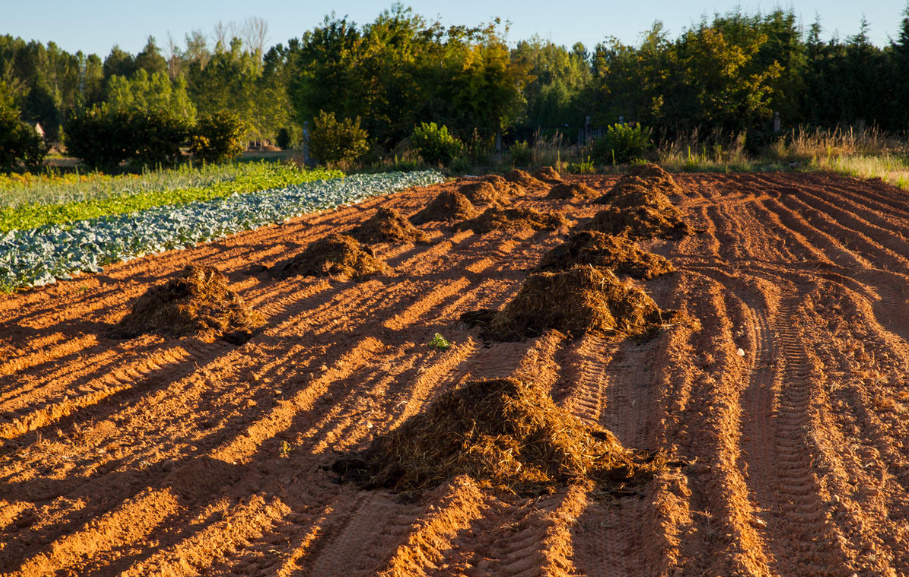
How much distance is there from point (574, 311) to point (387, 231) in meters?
4.90

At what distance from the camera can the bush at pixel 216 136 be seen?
24.4 meters

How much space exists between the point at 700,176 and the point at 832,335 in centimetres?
1602

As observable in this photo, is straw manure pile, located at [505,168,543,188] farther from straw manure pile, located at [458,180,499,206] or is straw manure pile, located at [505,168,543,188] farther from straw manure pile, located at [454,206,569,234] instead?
straw manure pile, located at [454,206,569,234]

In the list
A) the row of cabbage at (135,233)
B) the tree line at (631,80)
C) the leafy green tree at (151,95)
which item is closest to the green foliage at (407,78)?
the tree line at (631,80)

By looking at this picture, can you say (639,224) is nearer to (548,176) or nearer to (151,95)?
(548,176)

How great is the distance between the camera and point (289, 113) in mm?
52500

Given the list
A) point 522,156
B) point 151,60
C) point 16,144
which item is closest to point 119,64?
point 151,60

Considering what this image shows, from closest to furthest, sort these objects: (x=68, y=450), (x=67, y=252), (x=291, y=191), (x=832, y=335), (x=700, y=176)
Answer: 1. (x=68, y=450)
2. (x=832, y=335)
3. (x=67, y=252)
4. (x=291, y=191)
5. (x=700, y=176)

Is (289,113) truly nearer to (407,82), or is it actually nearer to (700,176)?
(407,82)

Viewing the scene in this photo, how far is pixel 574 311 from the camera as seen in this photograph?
234 inches

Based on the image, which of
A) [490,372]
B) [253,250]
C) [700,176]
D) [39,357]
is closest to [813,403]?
[490,372]

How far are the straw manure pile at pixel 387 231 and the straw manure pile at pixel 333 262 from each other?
5.94 ft

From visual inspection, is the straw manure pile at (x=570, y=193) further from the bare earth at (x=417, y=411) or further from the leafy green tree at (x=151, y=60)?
the leafy green tree at (x=151, y=60)

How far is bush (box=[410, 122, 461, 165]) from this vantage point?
82.3 feet
